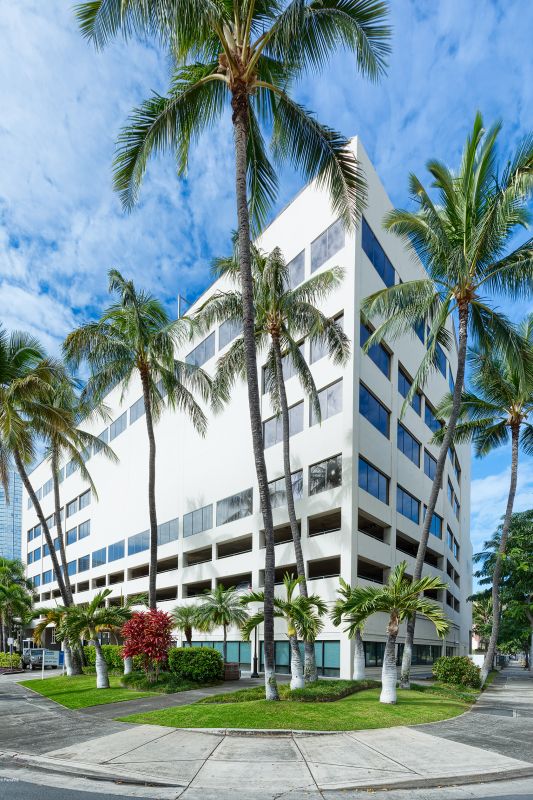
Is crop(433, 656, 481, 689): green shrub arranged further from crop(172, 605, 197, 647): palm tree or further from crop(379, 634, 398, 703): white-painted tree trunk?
crop(172, 605, 197, 647): palm tree

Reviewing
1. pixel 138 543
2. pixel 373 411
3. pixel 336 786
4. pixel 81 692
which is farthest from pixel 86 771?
pixel 138 543

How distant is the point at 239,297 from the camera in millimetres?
25297

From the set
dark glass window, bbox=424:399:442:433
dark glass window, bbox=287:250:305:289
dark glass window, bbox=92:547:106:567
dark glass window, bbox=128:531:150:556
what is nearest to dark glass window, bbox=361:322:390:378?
dark glass window, bbox=287:250:305:289

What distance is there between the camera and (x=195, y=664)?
24.1m

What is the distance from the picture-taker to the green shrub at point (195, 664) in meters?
24.0

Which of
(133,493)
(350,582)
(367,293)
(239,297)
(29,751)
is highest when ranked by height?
(367,293)

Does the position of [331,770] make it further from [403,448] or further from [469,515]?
[469,515]

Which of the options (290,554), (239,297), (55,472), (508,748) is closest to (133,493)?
(55,472)

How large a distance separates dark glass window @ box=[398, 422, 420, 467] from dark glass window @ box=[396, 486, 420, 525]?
2.24m

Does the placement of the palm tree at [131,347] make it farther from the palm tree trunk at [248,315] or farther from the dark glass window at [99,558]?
the dark glass window at [99,558]

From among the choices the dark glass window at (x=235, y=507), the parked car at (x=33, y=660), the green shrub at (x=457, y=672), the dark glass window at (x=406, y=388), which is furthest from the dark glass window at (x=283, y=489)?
the parked car at (x=33, y=660)

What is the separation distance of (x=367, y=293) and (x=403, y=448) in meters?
10.4

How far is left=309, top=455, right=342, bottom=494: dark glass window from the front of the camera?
1148 inches

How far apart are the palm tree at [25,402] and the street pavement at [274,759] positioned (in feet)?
48.7
